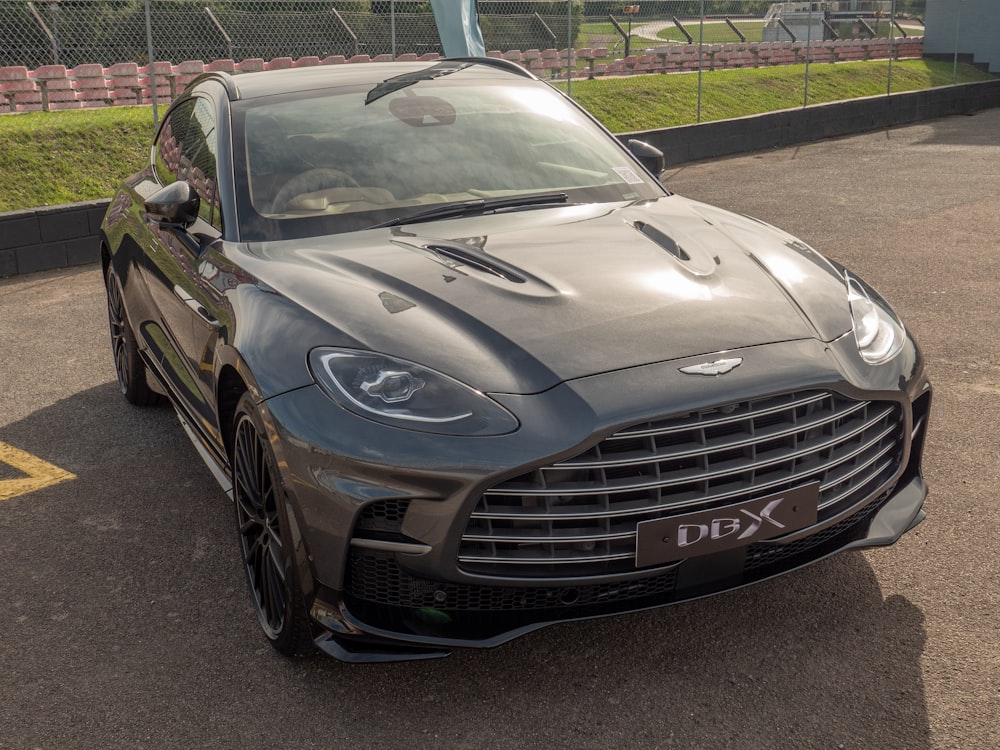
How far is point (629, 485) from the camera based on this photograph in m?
2.60

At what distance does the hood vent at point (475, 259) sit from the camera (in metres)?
3.23

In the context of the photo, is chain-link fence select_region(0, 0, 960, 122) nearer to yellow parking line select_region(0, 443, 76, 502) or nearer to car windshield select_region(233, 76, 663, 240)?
yellow parking line select_region(0, 443, 76, 502)

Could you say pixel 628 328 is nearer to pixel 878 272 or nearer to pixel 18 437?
pixel 18 437

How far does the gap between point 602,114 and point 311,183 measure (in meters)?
13.7

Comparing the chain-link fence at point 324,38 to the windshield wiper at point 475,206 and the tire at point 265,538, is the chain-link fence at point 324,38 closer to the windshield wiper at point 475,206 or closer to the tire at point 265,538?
the windshield wiper at point 475,206

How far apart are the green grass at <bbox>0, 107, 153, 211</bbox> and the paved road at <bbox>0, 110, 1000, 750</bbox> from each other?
6108mm

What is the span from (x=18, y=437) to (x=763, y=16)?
21.1m

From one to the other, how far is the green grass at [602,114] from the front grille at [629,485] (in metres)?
8.71

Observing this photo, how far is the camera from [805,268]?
3486 mm

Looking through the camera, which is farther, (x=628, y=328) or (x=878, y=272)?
(x=878, y=272)

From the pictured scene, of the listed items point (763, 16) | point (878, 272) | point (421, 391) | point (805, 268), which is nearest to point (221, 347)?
point (421, 391)

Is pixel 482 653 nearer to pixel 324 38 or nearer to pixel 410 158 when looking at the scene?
pixel 410 158

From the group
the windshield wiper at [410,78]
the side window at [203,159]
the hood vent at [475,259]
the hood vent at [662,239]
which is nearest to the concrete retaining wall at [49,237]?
the side window at [203,159]

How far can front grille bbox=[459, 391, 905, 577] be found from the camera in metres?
2.59
